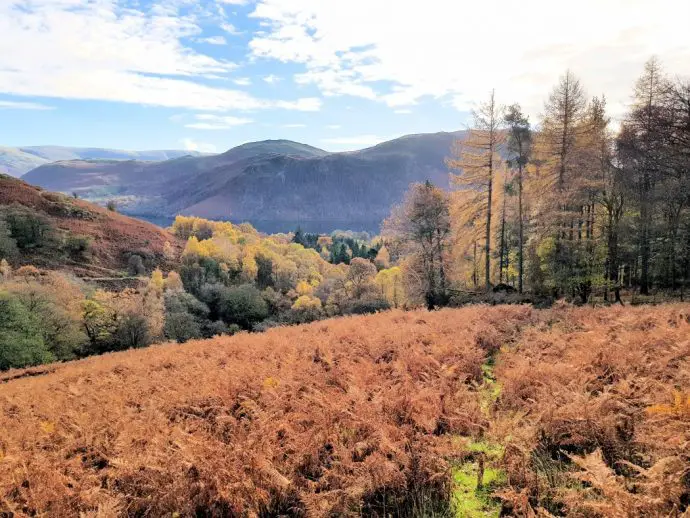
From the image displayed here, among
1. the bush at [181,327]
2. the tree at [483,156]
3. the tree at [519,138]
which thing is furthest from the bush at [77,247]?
the tree at [519,138]

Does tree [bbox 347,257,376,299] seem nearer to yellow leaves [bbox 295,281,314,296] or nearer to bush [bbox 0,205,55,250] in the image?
yellow leaves [bbox 295,281,314,296]

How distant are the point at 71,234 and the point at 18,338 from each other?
61790mm

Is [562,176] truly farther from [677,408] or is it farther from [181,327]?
[181,327]

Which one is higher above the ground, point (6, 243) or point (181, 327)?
point (6, 243)

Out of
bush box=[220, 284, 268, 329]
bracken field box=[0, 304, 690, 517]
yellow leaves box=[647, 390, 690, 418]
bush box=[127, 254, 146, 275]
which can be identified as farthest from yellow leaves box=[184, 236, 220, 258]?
yellow leaves box=[647, 390, 690, 418]

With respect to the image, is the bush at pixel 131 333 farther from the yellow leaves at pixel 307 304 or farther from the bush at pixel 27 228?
the bush at pixel 27 228

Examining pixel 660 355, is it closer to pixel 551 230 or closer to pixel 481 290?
pixel 551 230

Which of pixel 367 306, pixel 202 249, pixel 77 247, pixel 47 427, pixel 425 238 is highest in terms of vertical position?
pixel 425 238

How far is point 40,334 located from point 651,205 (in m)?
52.1

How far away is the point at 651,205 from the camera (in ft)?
94.3

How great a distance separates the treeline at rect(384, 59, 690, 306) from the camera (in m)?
27.0

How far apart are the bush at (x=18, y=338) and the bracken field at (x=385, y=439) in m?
32.5

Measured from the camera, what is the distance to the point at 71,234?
289 ft

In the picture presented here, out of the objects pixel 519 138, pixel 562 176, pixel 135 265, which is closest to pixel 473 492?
pixel 562 176
